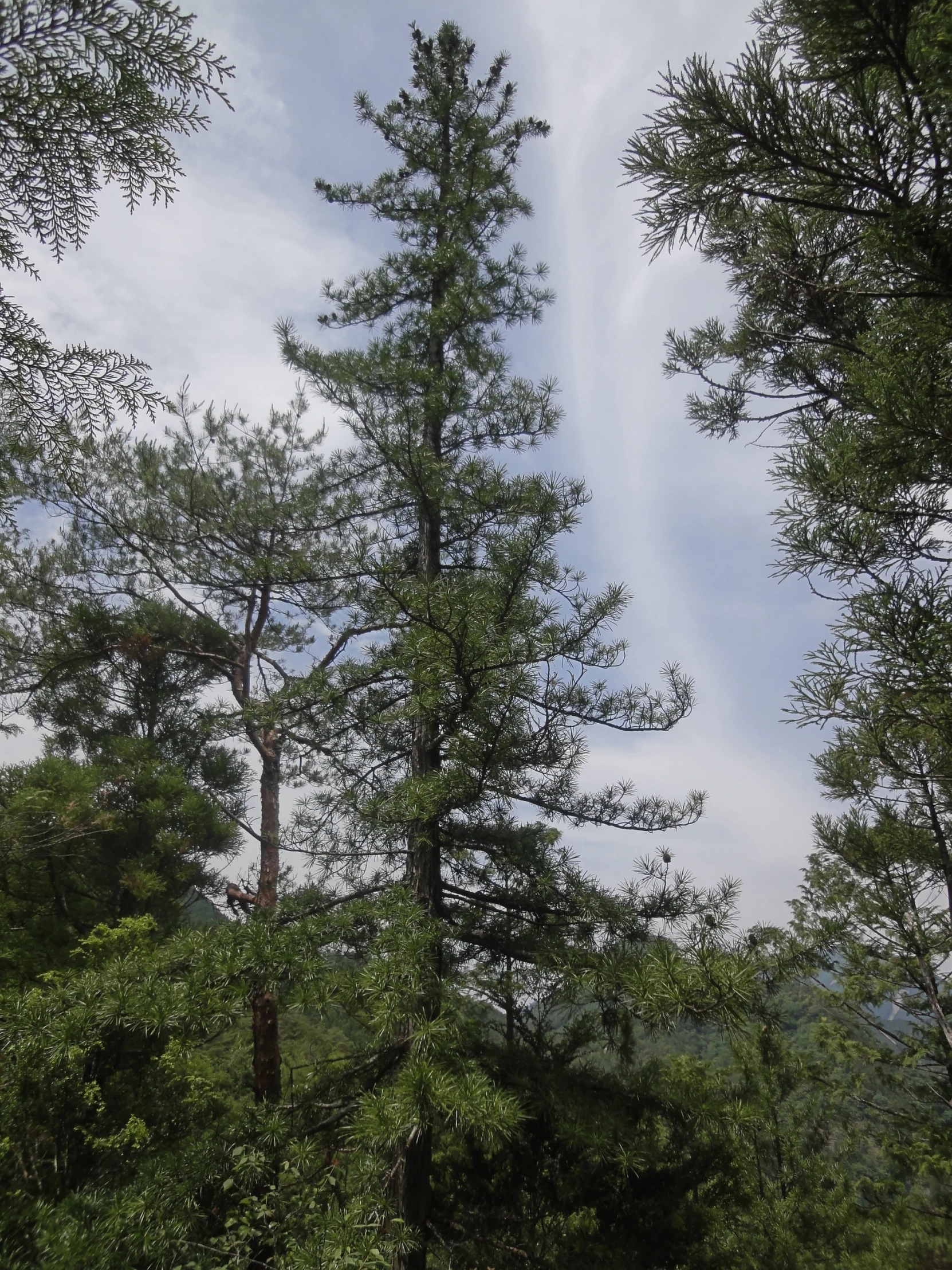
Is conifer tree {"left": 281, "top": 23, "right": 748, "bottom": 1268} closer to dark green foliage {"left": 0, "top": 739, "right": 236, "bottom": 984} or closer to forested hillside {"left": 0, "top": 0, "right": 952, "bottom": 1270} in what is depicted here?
forested hillside {"left": 0, "top": 0, "right": 952, "bottom": 1270}

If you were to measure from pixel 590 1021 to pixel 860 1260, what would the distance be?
6.38 metres

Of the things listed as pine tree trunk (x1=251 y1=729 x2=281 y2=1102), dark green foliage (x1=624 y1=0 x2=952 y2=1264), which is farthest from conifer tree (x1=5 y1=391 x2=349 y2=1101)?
dark green foliage (x1=624 y1=0 x2=952 y2=1264)

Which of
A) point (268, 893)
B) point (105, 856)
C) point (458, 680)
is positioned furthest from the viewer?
point (105, 856)

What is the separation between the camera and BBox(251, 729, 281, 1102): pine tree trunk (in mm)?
5844

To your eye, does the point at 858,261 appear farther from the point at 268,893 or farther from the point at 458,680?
the point at 268,893

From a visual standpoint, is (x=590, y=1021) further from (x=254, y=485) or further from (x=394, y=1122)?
(x=254, y=485)

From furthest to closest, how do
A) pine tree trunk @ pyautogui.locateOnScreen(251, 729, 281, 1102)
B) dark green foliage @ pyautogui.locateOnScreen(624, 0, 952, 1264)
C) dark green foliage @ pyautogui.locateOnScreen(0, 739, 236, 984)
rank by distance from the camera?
dark green foliage @ pyautogui.locateOnScreen(0, 739, 236, 984) → pine tree trunk @ pyautogui.locateOnScreen(251, 729, 281, 1102) → dark green foliage @ pyautogui.locateOnScreen(624, 0, 952, 1264)

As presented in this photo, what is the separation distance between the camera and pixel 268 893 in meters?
6.93

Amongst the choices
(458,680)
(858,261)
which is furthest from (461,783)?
(858,261)

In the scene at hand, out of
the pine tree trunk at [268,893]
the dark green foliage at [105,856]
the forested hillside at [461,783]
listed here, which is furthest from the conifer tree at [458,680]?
the dark green foliage at [105,856]

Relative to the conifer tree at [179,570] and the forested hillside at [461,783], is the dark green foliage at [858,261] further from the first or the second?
the conifer tree at [179,570]

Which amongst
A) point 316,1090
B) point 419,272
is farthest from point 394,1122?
point 419,272

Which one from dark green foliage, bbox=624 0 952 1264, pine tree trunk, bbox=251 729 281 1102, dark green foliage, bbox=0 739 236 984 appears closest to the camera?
dark green foliage, bbox=624 0 952 1264

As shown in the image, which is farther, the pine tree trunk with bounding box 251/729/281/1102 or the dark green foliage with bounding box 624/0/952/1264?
the pine tree trunk with bounding box 251/729/281/1102
